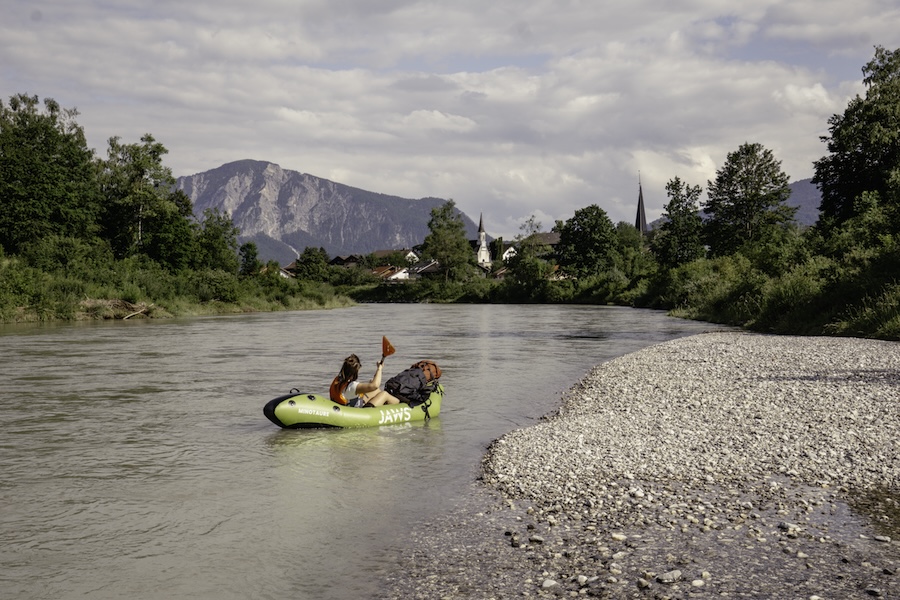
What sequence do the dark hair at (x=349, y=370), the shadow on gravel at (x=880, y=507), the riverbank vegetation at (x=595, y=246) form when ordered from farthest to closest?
the riverbank vegetation at (x=595, y=246) < the dark hair at (x=349, y=370) < the shadow on gravel at (x=880, y=507)

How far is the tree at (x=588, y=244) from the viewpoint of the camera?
92562 mm

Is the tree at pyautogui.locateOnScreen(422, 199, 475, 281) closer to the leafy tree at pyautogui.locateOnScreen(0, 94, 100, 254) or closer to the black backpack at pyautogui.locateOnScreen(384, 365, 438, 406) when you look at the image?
the leafy tree at pyautogui.locateOnScreen(0, 94, 100, 254)

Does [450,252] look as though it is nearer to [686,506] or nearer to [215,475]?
[215,475]

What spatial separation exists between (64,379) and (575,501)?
50.8ft

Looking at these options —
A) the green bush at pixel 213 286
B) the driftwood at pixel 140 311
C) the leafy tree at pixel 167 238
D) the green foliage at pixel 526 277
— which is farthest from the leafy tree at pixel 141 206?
the green foliage at pixel 526 277

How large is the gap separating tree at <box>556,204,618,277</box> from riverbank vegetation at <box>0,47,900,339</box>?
0.18 meters

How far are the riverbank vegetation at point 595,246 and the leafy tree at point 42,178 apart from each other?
0.45 ft

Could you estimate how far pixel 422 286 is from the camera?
350 feet

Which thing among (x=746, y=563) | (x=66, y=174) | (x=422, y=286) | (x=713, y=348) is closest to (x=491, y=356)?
(x=713, y=348)

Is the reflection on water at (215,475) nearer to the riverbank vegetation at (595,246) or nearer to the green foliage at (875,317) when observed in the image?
the green foliage at (875,317)

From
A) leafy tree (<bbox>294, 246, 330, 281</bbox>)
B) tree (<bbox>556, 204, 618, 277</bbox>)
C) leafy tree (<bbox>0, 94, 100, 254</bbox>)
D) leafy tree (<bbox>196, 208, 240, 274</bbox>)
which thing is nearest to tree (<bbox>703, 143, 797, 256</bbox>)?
tree (<bbox>556, 204, 618, 277</bbox>)

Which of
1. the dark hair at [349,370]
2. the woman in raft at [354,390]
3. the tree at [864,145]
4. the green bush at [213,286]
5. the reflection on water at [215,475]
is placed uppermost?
the tree at [864,145]

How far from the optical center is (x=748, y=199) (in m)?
67.3

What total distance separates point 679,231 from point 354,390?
7221cm
